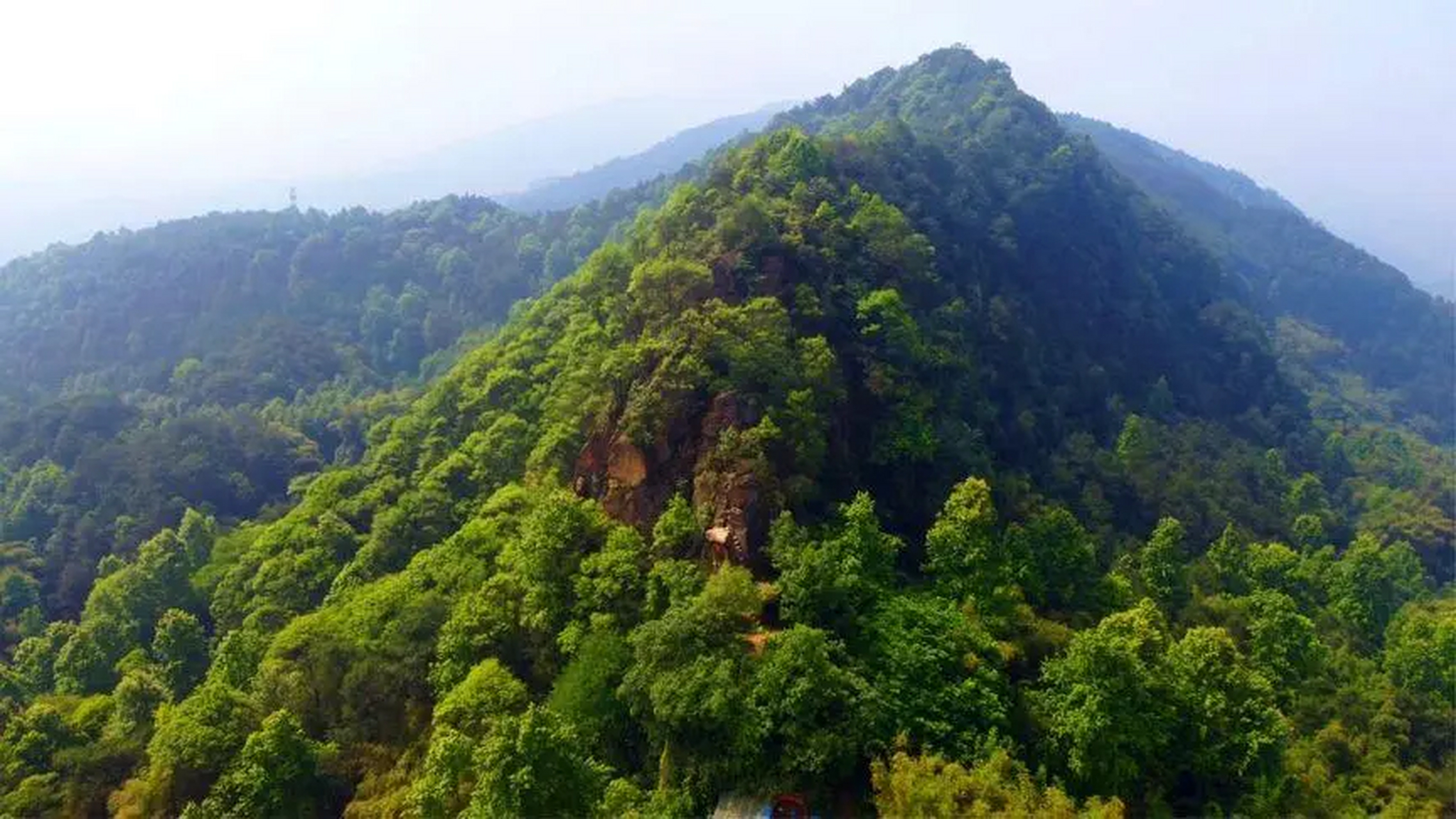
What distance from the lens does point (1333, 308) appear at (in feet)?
397

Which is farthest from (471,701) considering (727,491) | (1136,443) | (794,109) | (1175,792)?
(794,109)

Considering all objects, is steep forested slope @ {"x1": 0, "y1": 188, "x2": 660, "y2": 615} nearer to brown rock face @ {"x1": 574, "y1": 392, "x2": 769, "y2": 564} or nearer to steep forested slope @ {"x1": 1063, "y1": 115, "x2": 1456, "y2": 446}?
brown rock face @ {"x1": 574, "y1": 392, "x2": 769, "y2": 564}

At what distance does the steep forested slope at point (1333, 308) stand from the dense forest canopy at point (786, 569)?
1580 inches

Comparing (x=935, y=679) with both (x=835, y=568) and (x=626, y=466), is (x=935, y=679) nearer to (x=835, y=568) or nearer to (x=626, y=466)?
(x=835, y=568)

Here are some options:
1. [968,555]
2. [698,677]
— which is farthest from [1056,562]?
[698,677]

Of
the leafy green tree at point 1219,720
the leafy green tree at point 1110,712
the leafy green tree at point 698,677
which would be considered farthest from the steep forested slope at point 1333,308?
the leafy green tree at point 698,677

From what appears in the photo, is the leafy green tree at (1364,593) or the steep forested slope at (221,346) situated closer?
the leafy green tree at (1364,593)

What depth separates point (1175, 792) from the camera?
835 inches

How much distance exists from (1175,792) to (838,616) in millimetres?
8672

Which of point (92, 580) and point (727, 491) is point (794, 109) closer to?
point (92, 580)

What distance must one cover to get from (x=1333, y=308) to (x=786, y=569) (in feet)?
416

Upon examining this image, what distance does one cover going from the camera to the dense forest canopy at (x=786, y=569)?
20000 mm

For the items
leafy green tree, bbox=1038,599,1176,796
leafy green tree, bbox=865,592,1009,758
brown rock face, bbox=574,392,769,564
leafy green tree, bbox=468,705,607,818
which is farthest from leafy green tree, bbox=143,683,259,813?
leafy green tree, bbox=1038,599,1176,796

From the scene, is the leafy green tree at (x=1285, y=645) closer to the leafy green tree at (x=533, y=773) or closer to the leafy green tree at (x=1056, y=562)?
the leafy green tree at (x=1056, y=562)
